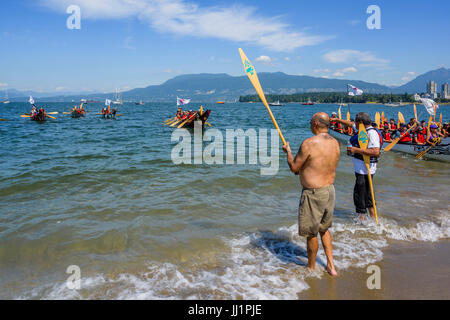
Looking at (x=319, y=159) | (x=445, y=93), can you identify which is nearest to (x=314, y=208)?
(x=319, y=159)

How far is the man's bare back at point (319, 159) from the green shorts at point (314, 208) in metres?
0.09

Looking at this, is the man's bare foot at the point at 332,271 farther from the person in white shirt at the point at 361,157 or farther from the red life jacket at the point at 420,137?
the red life jacket at the point at 420,137

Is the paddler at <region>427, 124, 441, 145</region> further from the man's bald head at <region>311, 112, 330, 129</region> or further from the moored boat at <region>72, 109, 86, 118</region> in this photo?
the moored boat at <region>72, 109, 86, 118</region>

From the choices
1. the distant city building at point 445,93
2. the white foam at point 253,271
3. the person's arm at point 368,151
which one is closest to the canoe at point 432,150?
the white foam at point 253,271

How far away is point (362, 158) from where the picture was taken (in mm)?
5547

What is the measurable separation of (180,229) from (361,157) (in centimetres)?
395

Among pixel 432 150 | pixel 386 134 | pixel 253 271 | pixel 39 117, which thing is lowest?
pixel 253 271

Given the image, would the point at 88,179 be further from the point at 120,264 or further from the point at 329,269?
the point at 329,269

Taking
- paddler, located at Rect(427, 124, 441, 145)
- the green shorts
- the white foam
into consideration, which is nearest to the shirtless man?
the green shorts

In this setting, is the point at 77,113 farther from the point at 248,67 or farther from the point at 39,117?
the point at 248,67

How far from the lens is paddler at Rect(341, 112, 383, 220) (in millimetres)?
5227

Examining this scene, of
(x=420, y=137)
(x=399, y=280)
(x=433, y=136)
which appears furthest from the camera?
(x=420, y=137)
